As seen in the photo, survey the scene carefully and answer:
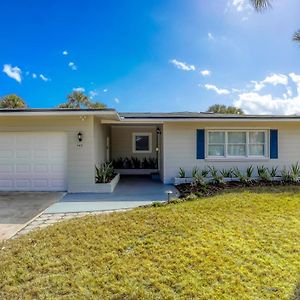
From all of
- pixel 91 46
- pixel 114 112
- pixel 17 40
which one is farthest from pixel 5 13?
pixel 114 112

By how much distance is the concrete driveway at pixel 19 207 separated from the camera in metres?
6.58

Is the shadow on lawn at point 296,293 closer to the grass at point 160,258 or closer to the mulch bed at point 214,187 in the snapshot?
the grass at point 160,258

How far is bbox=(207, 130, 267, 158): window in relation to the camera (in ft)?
43.1

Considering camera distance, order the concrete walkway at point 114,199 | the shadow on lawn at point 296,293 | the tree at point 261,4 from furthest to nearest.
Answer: the concrete walkway at point 114,199 → the tree at point 261,4 → the shadow on lawn at point 296,293

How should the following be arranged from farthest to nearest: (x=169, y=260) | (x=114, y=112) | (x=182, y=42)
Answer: (x=182, y=42) < (x=114, y=112) < (x=169, y=260)

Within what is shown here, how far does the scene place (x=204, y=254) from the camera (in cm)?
461

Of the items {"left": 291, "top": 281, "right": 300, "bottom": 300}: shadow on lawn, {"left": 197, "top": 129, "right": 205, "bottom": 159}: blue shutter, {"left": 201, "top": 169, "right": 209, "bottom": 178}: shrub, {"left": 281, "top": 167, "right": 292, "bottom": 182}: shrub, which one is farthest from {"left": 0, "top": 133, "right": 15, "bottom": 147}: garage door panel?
{"left": 281, "top": 167, "right": 292, "bottom": 182}: shrub

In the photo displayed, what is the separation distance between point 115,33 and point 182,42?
143 inches

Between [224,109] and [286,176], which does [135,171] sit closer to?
[286,176]

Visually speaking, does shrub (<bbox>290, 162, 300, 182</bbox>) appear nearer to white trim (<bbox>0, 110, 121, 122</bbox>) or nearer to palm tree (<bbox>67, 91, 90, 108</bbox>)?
white trim (<bbox>0, 110, 121, 122</bbox>)

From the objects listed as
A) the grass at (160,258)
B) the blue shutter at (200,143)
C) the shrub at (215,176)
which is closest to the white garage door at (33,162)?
the grass at (160,258)

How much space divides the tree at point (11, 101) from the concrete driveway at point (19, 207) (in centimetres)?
2799

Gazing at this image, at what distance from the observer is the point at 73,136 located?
36.0 feet

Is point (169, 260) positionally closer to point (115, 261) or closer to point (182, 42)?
point (115, 261)
